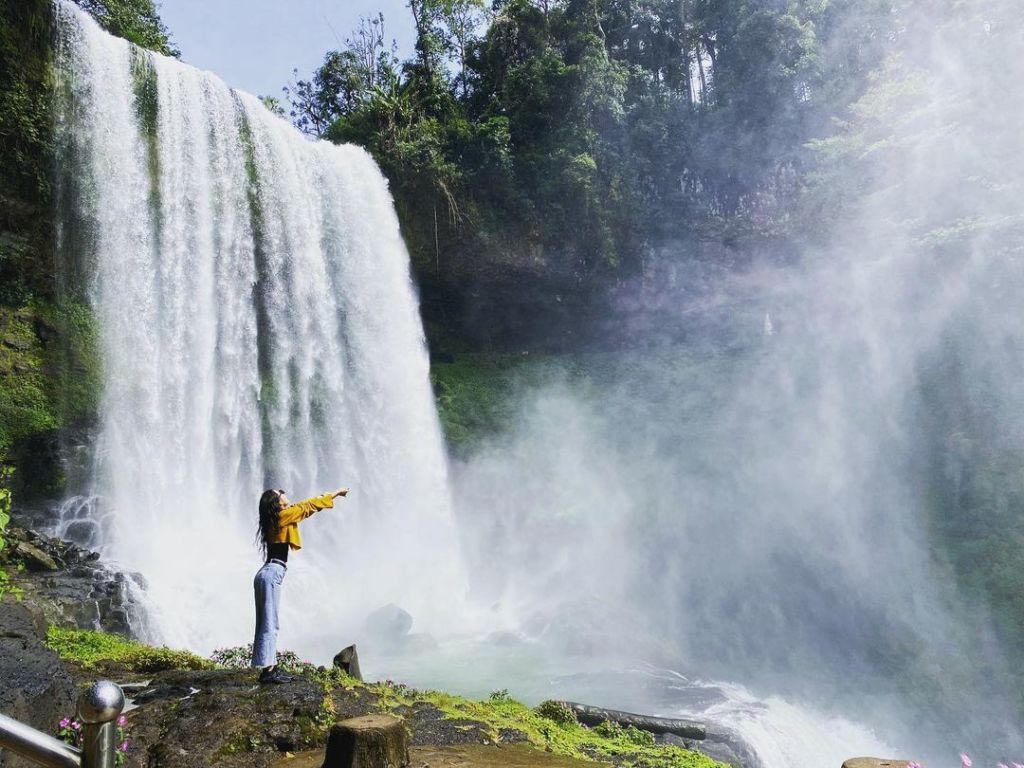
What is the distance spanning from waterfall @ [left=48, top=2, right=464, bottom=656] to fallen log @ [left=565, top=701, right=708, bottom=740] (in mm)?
5566

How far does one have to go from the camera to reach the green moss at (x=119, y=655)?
19.6ft

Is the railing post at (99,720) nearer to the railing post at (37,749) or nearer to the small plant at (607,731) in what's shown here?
the railing post at (37,749)

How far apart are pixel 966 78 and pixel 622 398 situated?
447 inches

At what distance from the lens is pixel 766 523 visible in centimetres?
1606

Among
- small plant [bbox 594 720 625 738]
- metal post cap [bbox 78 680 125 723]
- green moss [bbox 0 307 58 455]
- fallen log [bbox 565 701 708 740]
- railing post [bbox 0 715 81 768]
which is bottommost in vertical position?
fallen log [bbox 565 701 708 740]

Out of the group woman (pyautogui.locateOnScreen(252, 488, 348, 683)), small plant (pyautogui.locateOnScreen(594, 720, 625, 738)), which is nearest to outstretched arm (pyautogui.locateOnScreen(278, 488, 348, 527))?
woman (pyautogui.locateOnScreen(252, 488, 348, 683))

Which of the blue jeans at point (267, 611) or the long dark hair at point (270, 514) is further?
the long dark hair at point (270, 514)

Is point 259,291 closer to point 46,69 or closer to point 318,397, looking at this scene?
point 318,397

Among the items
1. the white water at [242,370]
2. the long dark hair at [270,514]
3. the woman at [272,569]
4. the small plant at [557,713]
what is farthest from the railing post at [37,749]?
the white water at [242,370]

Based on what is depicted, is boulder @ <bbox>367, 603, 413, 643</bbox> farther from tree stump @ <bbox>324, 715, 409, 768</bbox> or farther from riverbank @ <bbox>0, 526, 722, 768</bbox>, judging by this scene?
tree stump @ <bbox>324, 715, 409, 768</bbox>

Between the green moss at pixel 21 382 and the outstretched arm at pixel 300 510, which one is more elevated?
the green moss at pixel 21 382

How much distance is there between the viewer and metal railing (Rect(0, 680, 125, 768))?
128 cm

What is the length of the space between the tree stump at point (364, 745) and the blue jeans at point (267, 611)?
1.57 meters

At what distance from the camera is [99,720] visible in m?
1.29
